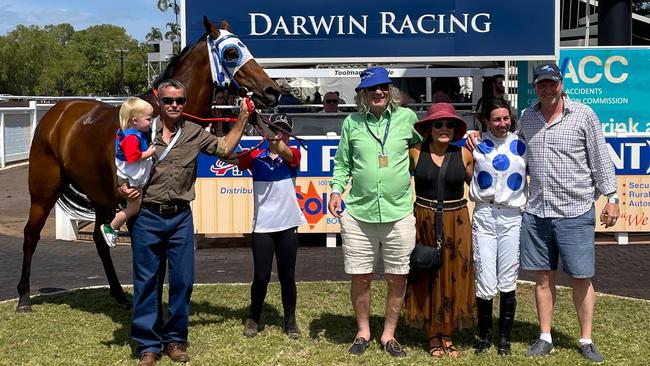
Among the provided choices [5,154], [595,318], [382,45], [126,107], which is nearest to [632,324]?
[595,318]

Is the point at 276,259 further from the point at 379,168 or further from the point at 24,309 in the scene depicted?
the point at 24,309

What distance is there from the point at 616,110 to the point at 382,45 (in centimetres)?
379

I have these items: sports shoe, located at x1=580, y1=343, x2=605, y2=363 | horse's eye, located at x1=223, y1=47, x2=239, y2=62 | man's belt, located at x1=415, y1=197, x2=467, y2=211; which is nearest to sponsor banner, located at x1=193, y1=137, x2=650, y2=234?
horse's eye, located at x1=223, y1=47, x2=239, y2=62

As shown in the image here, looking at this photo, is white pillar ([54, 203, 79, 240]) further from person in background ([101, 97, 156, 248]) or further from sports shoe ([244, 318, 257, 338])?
person in background ([101, 97, 156, 248])

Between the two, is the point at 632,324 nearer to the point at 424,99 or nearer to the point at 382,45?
the point at 382,45

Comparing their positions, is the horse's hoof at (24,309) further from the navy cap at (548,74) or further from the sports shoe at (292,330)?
the navy cap at (548,74)

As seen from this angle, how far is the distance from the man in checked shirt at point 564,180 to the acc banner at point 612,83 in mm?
6277

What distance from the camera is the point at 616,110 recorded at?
1100 centimetres

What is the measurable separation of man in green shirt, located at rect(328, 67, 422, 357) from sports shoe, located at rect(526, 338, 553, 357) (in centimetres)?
91

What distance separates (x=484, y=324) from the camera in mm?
5195

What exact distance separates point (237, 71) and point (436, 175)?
5.56 feet

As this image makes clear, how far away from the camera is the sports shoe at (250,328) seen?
18.6ft

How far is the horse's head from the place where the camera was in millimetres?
5441

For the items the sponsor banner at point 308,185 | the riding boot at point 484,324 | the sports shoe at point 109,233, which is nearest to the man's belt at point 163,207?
the sports shoe at point 109,233
